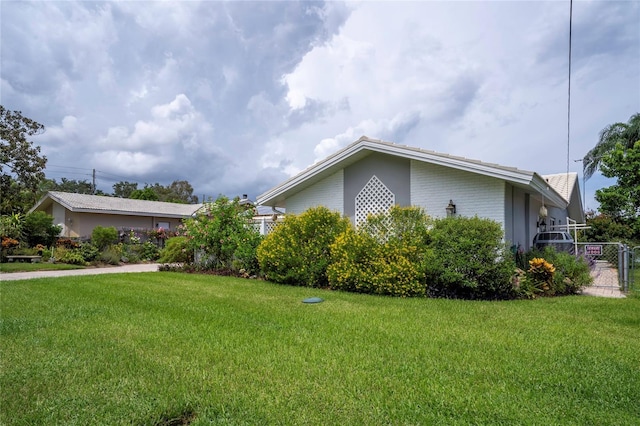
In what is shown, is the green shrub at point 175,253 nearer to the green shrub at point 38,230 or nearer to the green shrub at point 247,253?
the green shrub at point 247,253

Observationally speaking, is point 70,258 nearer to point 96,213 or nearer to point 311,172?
point 96,213

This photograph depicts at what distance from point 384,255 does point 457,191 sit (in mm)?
3221

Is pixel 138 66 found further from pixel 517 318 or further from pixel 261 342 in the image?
pixel 517 318

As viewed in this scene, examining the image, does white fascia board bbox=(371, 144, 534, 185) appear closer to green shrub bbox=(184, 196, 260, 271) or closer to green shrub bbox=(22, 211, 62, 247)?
green shrub bbox=(184, 196, 260, 271)

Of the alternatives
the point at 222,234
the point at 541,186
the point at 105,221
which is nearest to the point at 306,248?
the point at 222,234

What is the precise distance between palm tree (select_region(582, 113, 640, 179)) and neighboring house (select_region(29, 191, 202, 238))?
91.1 feet

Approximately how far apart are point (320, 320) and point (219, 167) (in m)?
17.3

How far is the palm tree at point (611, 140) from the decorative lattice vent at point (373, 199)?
15.8 meters

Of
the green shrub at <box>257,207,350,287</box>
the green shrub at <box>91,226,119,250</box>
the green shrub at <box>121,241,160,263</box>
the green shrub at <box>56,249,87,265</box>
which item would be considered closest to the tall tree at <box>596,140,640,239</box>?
the green shrub at <box>257,207,350,287</box>

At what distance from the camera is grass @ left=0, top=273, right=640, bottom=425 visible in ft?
9.67

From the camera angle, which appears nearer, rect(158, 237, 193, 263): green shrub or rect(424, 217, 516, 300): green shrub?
rect(424, 217, 516, 300): green shrub

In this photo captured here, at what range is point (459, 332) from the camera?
16.9 ft

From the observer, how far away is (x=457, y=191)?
10.4 m

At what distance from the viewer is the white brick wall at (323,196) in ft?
41.4
